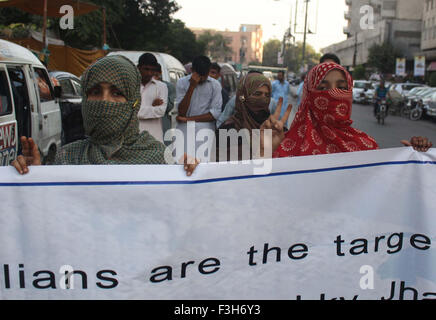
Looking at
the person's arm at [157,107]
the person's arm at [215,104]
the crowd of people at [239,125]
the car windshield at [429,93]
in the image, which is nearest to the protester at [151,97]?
the person's arm at [157,107]

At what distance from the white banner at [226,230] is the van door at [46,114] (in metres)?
4.29

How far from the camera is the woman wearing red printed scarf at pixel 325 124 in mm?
2611

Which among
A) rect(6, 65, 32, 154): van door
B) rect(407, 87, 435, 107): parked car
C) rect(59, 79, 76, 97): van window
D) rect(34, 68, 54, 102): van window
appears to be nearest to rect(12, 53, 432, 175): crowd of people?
rect(6, 65, 32, 154): van door

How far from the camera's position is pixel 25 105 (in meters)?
5.55

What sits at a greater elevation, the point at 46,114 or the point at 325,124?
the point at 325,124

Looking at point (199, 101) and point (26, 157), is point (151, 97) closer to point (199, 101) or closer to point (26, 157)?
point (199, 101)

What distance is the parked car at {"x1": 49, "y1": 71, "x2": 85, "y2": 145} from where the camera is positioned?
24.5ft

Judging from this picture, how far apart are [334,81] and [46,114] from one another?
173 inches

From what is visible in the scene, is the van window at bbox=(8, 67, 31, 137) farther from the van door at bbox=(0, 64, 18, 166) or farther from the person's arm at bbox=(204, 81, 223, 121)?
the person's arm at bbox=(204, 81, 223, 121)

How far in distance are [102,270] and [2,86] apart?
3699 millimetres

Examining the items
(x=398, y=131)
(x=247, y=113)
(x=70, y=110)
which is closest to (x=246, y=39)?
(x=398, y=131)
